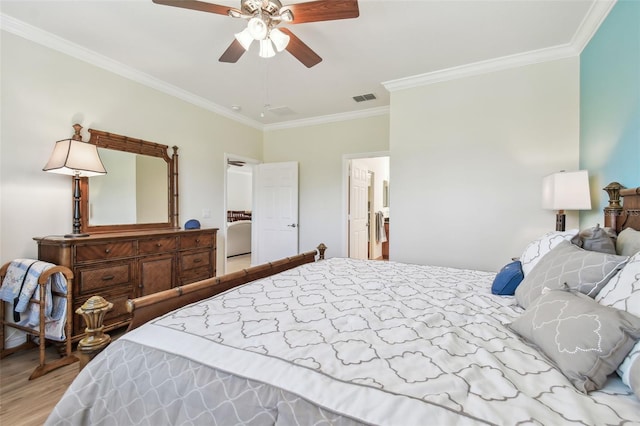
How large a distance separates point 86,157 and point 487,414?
3.31m

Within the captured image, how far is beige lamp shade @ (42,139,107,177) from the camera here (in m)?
2.50

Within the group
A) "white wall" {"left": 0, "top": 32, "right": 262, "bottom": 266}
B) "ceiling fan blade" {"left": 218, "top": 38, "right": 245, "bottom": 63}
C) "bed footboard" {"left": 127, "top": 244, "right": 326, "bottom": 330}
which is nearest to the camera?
"bed footboard" {"left": 127, "top": 244, "right": 326, "bottom": 330}

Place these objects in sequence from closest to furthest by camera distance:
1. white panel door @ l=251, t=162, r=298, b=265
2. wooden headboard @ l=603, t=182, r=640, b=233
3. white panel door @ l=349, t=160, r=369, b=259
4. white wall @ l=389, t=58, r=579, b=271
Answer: wooden headboard @ l=603, t=182, r=640, b=233
white wall @ l=389, t=58, r=579, b=271
white panel door @ l=349, t=160, r=369, b=259
white panel door @ l=251, t=162, r=298, b=265

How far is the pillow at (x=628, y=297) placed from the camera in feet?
2.57

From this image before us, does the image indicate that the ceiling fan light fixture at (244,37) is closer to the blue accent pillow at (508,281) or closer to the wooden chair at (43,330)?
the wooden chair at (43,330)

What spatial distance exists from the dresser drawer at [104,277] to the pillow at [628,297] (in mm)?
3277

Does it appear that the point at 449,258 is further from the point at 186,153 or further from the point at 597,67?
the point at 186,153

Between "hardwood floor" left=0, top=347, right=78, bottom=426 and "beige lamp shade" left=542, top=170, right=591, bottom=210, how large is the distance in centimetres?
375

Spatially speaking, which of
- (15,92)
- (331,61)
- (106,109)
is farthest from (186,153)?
(331,61)

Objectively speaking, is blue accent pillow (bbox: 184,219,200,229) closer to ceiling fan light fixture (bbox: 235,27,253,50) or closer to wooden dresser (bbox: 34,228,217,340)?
wooden dresser (bbox: 34,228,217,340)

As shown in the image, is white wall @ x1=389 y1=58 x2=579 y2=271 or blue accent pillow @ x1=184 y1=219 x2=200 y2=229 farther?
blue accent pillow @ x1=184 y1=219 x2=200 y2=229

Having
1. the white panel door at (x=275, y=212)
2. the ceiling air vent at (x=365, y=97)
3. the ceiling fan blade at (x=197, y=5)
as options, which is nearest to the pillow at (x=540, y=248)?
the ceiling fan blade at (x=197, y=5)

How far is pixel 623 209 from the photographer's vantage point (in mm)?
1770

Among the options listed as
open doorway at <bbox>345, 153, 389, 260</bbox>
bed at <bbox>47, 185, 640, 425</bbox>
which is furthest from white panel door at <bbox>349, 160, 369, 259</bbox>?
bed at <bbox>47, 185, 640, 425</bbox>
